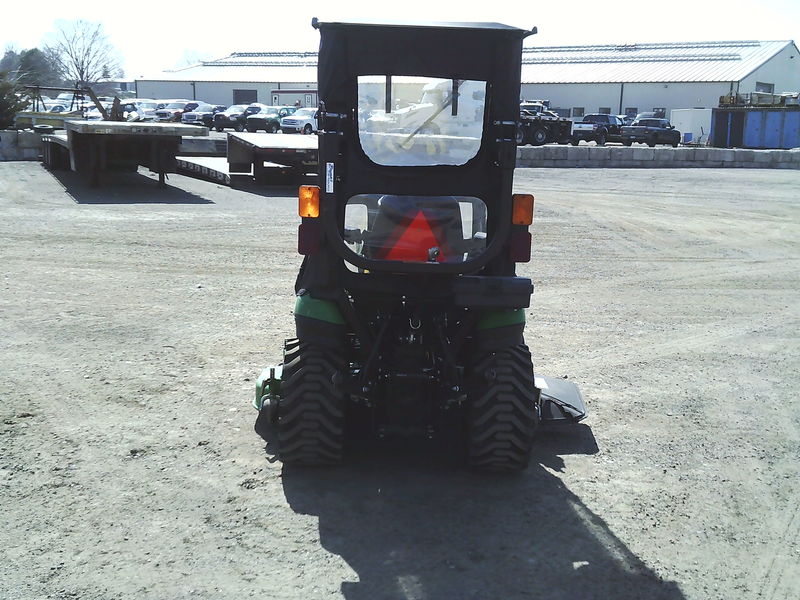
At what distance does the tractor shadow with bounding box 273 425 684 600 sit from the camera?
12.3 feet

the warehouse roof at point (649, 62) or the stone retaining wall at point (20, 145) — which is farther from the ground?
the warehouse roof at point (649, 62)

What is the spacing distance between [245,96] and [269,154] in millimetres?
55308

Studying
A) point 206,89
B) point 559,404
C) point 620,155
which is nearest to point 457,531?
point 559,404

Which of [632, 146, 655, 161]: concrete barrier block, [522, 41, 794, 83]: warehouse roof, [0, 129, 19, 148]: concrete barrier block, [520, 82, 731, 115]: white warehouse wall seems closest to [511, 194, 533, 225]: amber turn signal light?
[0, 129, 19, 148]: concrete barrier block

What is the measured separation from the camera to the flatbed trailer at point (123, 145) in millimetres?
17516

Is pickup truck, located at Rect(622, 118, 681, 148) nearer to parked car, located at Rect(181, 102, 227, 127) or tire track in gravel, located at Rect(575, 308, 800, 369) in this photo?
parked car, located at Rect(181, 102, 227, 127)

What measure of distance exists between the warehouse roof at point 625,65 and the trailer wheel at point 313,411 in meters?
50.1

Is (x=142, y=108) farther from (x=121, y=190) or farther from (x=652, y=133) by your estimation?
(x=121, y=190)

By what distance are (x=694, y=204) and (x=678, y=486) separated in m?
15.2

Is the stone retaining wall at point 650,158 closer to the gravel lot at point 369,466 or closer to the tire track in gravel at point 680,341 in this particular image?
the gravel lot at point 369,466

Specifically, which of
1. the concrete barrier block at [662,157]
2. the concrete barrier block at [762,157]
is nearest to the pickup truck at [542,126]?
the concrete barrier block at [662,157]

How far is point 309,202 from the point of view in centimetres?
454

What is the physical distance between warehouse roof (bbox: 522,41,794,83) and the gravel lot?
50.9m

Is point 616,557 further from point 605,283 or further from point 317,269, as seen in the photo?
point 605,283
